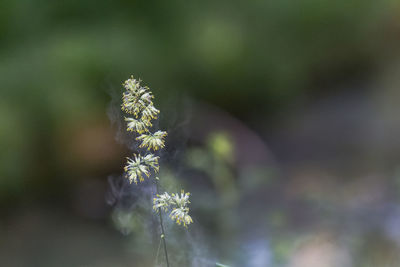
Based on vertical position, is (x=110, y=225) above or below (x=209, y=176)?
below

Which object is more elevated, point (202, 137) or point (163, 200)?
point (202, 137)

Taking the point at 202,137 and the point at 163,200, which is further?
the point at 202,137

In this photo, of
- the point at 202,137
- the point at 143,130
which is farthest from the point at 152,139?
the point at 202,137

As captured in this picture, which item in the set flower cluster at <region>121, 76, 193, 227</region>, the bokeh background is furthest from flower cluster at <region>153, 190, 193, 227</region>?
the bokeh background

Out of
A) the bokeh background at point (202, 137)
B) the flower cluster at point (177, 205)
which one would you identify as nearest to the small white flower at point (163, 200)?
the flower cluster at point (177, 205)

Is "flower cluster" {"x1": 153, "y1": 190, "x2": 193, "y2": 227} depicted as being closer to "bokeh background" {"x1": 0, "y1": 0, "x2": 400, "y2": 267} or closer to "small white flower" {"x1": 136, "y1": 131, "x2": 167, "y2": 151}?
"small white flower" {"x1": 136, "y1": 131, "x2": 167, "y2": 151}

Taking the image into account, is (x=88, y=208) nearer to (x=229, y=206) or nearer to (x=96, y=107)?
(x=96, y=107)

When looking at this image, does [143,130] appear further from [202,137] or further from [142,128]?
[202,137]

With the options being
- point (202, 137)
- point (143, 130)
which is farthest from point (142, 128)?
point (202, 137)

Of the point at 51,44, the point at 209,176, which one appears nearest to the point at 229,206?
the point at 209,176

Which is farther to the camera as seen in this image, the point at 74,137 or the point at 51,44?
the point at 74,137
